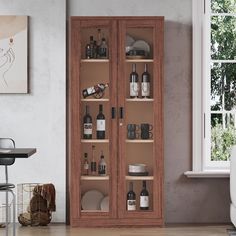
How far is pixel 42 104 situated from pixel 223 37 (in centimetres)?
187

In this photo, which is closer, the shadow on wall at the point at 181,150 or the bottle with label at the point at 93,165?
the bottle with label at the point at 93,165

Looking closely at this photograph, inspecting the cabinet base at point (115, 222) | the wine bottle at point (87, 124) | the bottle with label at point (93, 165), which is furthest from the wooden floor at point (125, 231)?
the wine bottle at point (87, 124)

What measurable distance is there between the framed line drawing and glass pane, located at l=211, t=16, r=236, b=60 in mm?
1811

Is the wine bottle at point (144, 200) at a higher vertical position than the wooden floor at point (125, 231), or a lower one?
higher

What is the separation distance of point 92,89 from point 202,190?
144 centimetres

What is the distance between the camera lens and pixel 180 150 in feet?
21.4

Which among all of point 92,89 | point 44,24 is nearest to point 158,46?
point 92,89

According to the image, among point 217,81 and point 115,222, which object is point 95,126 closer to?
point 115,222

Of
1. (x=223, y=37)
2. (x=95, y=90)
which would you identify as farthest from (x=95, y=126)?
(x=223, y=37)

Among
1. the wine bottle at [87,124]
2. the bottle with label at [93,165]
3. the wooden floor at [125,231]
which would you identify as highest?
the wine bottle at [87,124]

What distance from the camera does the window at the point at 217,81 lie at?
6.52 meters

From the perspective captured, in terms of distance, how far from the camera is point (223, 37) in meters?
6.62

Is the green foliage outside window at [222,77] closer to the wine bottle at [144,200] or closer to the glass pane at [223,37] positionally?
the glass pane at [223,37]

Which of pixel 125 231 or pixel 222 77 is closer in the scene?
pixel 125 231
